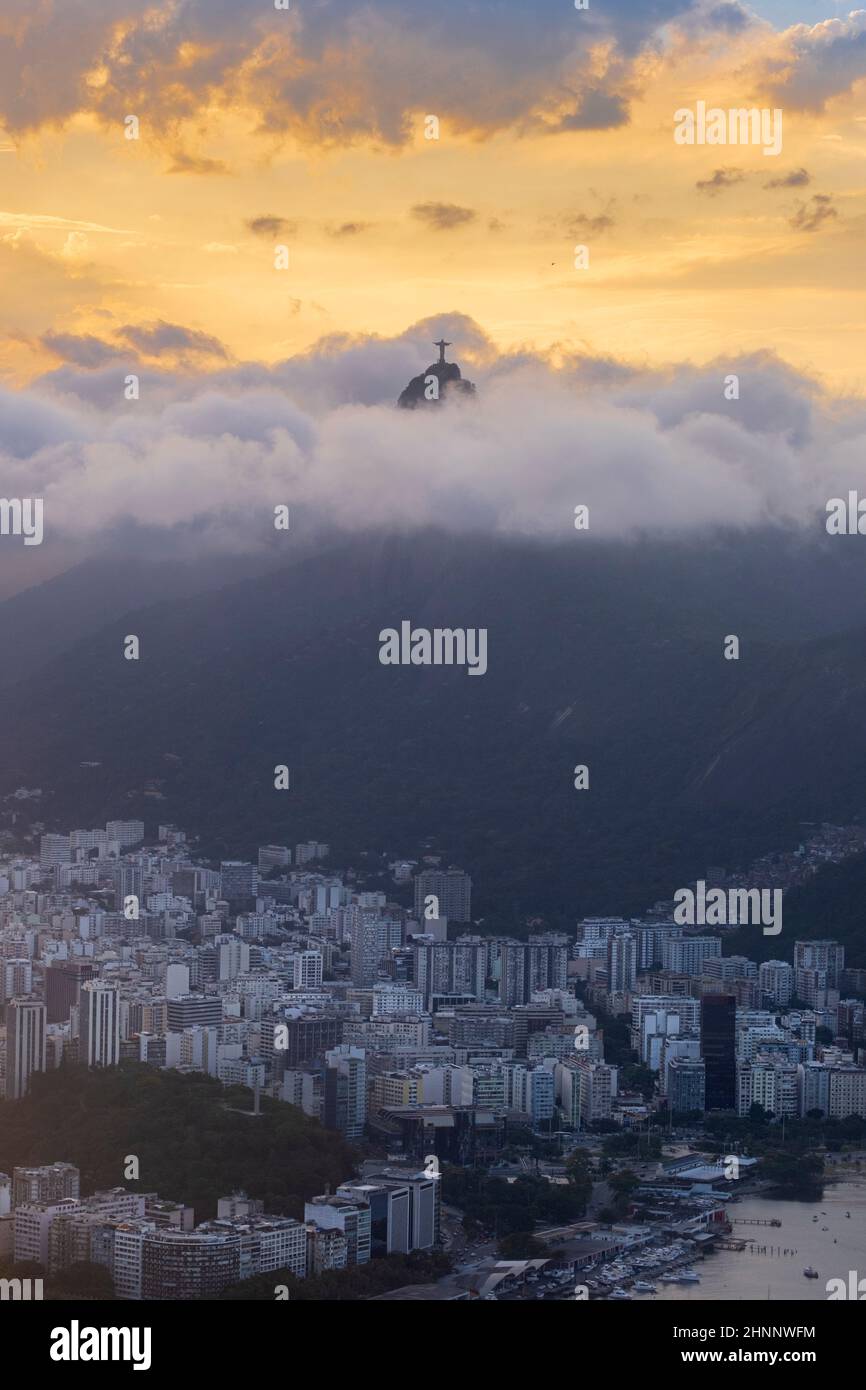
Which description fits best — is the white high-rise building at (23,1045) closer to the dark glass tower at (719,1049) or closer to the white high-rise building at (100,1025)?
the white high-rise building at (100,1025)

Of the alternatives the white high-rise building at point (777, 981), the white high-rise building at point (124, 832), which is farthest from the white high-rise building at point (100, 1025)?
the white high-rise building at point (124, 832)

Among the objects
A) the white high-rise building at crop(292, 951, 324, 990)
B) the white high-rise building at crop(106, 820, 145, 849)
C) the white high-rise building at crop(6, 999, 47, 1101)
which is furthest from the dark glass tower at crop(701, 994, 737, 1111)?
the white high-rise building at crop(106, 820, 145, 849)

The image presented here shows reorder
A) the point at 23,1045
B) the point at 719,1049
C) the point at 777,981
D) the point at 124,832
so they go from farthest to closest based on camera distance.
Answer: the point at 124,832
the point at 777,981
the point at 719,1049
the point at 23,1045

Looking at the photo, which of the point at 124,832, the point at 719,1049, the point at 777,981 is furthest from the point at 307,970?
the point at 124,832

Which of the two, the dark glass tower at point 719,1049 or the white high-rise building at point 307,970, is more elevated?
the white high-rise building at point 307,970

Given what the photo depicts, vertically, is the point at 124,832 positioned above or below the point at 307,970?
above

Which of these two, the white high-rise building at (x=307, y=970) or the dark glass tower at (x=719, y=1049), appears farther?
the white high-rise building at (x=307, y=970)

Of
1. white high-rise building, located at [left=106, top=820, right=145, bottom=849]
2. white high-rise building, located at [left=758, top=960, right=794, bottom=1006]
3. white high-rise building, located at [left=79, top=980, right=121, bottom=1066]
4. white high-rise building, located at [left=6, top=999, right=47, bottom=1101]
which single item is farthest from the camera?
white high-rise building, located at [left=106, top=820, right=145, bottom=849]

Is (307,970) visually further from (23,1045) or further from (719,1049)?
(23,1045)

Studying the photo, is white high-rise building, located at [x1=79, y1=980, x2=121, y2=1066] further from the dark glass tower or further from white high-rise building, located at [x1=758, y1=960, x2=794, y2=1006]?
white high-rise building, located at [x1=758, y1=960, x2=794, y2=1006]

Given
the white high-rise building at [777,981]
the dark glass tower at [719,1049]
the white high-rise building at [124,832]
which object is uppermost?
the white high-rise building at [124,832]

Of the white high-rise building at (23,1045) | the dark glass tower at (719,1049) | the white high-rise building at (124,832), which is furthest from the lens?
the white high-rise building at (124,832)
